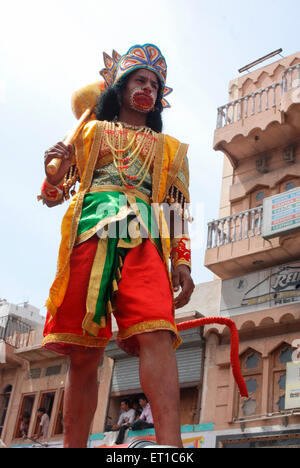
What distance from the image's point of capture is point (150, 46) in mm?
3965

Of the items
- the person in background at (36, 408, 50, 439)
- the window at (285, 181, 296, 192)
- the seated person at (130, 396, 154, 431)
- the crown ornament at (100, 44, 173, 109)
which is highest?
the window at (285, 181, 296, 192)

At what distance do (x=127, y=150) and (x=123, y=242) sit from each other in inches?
25.6

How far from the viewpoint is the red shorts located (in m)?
3.18

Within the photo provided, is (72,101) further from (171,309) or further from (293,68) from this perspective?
(293,68)

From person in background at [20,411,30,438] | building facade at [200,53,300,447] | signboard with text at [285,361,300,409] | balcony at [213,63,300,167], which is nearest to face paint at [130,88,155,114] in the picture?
building facade at [200,53,300,447]

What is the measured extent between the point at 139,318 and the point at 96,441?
12.2 meters

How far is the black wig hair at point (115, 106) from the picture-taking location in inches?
157

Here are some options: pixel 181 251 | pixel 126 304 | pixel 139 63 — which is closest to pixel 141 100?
pixel 139 63

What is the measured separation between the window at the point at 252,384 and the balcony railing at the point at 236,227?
260 cm

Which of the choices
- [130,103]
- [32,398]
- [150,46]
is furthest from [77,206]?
[32,398]

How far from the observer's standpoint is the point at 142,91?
3879 millimetres

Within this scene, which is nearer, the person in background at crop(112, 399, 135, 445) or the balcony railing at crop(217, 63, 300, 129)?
the person in background at crop(112, 399, 135, 445)

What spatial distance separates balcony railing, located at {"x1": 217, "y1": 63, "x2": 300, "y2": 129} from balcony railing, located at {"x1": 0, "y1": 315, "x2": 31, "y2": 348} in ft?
25.8

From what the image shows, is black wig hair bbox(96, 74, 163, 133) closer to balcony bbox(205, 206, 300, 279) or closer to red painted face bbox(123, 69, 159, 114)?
red painted face bbox(123, 69, 159, 114)
